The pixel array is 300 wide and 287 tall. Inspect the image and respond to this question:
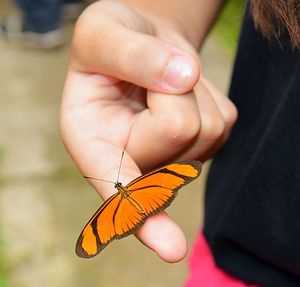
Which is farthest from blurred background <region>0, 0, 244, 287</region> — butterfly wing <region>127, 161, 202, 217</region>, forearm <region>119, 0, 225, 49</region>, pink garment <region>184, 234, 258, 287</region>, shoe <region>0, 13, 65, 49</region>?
butterfly wing <region>127, 161, 202, 217</region>

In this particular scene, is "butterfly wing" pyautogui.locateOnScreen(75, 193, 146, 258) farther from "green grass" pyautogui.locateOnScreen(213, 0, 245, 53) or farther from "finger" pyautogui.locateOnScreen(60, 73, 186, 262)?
"green grass" pyautogui.locateOnScreen(213, 0, 245, 53)

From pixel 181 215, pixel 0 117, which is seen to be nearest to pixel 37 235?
pixel 181 215

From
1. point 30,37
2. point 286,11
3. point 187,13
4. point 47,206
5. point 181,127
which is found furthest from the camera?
point 30,37

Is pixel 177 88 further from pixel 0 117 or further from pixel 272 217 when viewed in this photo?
pixel 0 117

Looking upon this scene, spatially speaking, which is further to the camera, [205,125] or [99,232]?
[205,125]

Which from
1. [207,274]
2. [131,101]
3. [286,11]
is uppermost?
[286,11]

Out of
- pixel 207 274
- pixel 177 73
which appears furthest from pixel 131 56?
pixel 207 274

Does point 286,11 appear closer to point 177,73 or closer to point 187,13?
point 177,73
